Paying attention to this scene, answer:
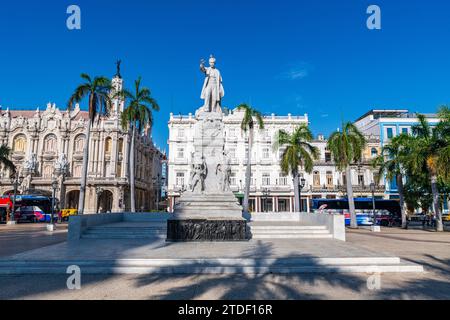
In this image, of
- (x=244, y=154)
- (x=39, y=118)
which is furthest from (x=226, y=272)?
(x=39, y=118)

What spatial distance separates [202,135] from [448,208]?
49772 millimetres

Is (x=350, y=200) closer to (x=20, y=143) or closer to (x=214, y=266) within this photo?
(x=214, y=266)

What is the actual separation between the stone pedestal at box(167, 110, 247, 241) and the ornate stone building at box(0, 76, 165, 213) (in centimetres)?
3916

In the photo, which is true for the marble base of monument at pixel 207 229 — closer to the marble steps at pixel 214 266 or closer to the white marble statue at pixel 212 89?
the marble steps at pixel 214 266

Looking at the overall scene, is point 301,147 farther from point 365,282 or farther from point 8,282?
point 8,282

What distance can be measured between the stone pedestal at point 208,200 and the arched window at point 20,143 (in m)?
53.9

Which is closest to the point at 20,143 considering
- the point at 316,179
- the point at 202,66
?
the point at 202,66

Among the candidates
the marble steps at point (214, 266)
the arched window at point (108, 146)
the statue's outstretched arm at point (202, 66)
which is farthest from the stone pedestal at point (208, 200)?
the arched window at point (108, 146)

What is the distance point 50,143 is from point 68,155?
4.93 metres

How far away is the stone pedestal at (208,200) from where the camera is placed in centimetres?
1251

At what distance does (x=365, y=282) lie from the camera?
23.0ft

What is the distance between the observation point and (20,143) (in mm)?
55812

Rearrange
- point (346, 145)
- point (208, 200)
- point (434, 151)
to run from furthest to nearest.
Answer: point (346, 145) < point (434, 151) < point (208, 200)

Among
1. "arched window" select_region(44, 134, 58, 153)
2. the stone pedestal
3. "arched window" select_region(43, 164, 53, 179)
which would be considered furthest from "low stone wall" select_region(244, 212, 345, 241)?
"arched window" select_region(44, 134, 58, 153)
